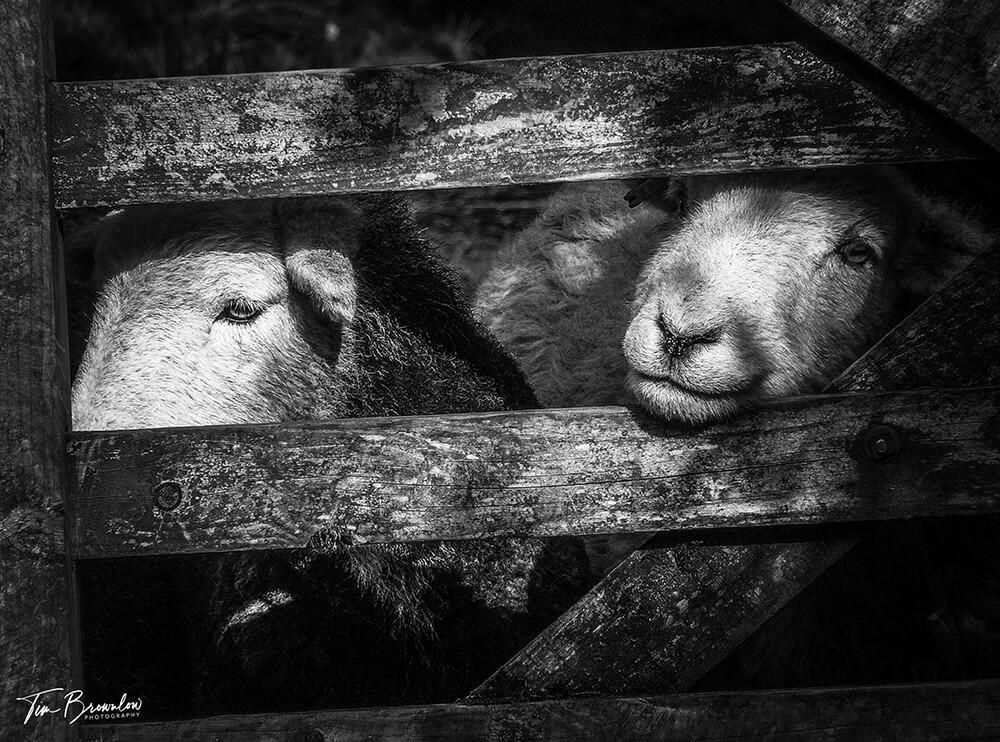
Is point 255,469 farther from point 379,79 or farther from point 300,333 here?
point 300,333

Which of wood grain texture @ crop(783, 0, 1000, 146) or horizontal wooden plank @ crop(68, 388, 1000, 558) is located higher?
wood grain texture @ crop(783, 0, 1000, 146)

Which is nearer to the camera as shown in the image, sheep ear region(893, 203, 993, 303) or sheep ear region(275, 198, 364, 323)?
sheep ear region(893, 203, 993, 303)

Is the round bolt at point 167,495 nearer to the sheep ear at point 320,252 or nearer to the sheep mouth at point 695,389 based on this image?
the sheep mouth at point 695,389

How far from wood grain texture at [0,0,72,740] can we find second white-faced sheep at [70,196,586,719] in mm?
939

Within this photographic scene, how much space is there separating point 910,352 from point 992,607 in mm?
1254

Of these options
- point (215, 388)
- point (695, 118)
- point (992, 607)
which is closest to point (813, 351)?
point (992, 607)

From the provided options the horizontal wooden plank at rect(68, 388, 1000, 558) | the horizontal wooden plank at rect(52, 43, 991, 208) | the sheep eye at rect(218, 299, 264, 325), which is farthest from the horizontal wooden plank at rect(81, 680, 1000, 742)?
the sheep eye at rect(218, 299, 264, 325)

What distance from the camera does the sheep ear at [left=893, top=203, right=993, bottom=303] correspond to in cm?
290

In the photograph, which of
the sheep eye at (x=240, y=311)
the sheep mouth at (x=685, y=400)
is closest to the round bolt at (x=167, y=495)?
the sheep mouth at (x=685, y=400)

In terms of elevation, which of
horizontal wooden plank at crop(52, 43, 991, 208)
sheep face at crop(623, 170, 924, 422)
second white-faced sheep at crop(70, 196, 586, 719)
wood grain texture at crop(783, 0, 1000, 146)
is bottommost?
second white-faced sheep at crop(70, 196, 586, 719)

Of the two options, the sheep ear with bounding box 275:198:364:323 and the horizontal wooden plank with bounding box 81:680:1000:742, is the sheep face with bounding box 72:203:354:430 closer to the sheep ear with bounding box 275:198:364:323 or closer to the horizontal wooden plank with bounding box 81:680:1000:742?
the sheep ear with bounding box 275:198:364:323

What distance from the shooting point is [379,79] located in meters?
2.11

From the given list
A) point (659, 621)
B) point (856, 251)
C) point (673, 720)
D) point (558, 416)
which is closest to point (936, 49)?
point (856, 251)

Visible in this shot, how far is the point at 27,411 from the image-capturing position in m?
2.01
